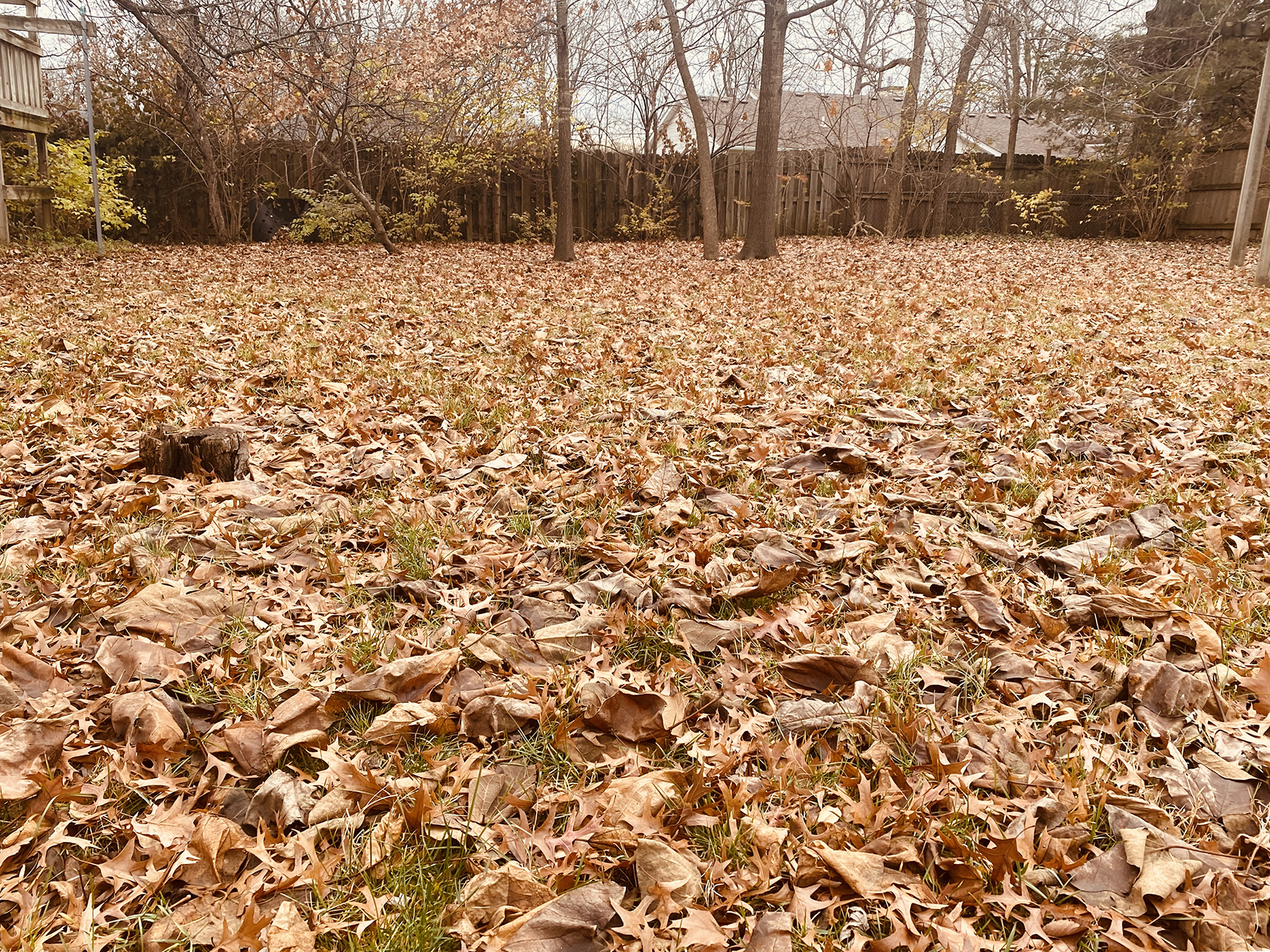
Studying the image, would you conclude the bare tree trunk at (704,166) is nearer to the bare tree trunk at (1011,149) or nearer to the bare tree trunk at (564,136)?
the bare tree trunk at (564,136)

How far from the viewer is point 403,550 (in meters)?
3.04

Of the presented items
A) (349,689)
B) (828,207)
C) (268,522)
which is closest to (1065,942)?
(349,689)

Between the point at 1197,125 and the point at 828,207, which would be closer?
the point at 1197,125

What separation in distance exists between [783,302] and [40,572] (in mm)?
7959

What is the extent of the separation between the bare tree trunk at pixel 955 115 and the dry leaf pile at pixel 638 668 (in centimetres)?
1612

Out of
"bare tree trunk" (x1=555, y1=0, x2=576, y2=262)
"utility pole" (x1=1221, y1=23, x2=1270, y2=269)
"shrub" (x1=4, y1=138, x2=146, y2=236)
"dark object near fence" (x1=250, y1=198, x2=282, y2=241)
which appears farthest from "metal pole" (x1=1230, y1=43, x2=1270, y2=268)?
"dark object near fence" (x1=250, y1=198, x2=282, y2=241)

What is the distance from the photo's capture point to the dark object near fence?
1902 cm

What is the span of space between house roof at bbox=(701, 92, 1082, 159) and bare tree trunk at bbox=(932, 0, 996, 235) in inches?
15.6

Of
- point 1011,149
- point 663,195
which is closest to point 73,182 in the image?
point 663,195

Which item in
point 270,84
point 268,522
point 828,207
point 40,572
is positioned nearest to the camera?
point 40,572

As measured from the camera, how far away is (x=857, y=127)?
29016 mm

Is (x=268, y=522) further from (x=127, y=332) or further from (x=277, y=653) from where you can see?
(x=127, y=332)

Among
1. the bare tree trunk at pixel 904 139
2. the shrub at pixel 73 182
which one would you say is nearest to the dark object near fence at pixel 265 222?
the shrub at pixel 73 182

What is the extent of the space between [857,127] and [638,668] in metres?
30.7
